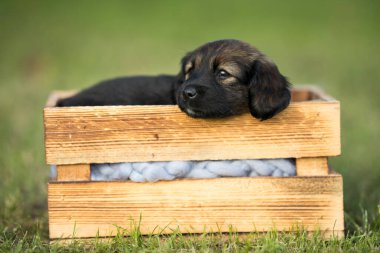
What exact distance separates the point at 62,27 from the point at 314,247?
11683 mm

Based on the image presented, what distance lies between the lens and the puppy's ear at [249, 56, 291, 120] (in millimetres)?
3562

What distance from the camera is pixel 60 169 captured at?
3607mm

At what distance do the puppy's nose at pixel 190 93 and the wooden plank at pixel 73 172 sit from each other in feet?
2.34

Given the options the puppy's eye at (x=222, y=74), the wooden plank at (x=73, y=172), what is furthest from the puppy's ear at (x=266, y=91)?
the wooden plank at (x=73, y=172)

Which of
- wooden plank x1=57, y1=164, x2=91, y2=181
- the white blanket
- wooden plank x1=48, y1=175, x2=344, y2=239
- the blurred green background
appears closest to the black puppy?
the white blanket

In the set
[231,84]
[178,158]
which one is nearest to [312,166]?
[231,84]

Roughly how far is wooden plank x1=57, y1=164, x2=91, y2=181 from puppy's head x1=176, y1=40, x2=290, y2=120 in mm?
680

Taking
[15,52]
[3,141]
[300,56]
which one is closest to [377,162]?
[3,141]


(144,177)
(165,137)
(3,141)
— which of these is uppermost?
(165,137)

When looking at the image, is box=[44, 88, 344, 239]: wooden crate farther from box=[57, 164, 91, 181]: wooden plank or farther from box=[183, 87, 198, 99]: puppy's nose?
box=[183, 87, 198, 99]: puppy's nose

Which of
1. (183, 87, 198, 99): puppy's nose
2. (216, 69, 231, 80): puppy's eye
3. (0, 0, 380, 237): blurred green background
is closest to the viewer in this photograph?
(183, 87, 198, 99): puppy's nose

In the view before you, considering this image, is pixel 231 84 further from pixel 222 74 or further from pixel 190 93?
pixel 190 93

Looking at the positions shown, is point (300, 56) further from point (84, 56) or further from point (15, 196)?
point (15, 196)

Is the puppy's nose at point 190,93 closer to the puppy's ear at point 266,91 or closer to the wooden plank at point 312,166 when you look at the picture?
the puppy's ear at point 266,91
